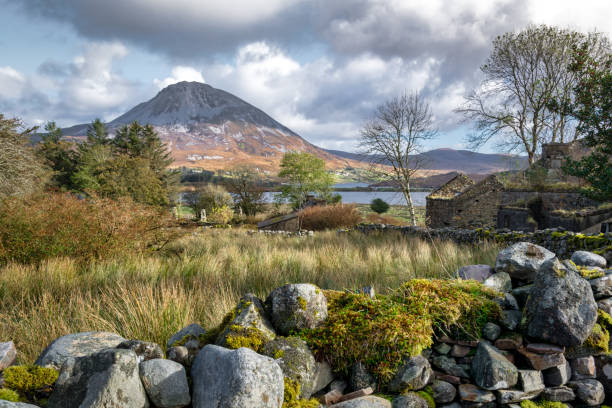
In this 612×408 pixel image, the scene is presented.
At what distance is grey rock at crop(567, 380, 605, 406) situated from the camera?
2.40 metres

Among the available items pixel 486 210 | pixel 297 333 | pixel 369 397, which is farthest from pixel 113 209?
pixel 486 210

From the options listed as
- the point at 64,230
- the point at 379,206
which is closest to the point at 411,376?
the point at 64,230

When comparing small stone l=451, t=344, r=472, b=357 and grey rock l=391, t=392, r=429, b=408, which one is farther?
small stone l=451, t=344, r=472, b=357

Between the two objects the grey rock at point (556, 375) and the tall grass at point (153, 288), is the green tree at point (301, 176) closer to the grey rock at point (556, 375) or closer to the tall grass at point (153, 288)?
the tall grass at point (153, 288)

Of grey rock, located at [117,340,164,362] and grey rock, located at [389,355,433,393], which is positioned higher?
grey rock, located at [117,340,164,362]

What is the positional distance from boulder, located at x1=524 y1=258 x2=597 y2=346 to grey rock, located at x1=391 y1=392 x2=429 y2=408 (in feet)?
3.37

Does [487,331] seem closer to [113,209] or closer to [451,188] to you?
[113,209]

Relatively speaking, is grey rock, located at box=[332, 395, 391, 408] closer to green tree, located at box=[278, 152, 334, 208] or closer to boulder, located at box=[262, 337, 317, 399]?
boulder, located at box=[262, 337, 317, 399]

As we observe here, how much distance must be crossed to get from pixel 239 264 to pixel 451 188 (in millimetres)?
18188

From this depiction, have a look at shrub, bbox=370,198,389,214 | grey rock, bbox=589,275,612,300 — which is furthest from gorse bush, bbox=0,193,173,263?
shrub, bbox=370,198,389,214

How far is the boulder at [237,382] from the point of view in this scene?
1576mm

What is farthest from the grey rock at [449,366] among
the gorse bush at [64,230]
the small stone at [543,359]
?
the gorse bush at [64,230]

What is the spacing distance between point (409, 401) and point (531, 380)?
96 centimetres

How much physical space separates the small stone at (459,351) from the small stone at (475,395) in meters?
0.22
